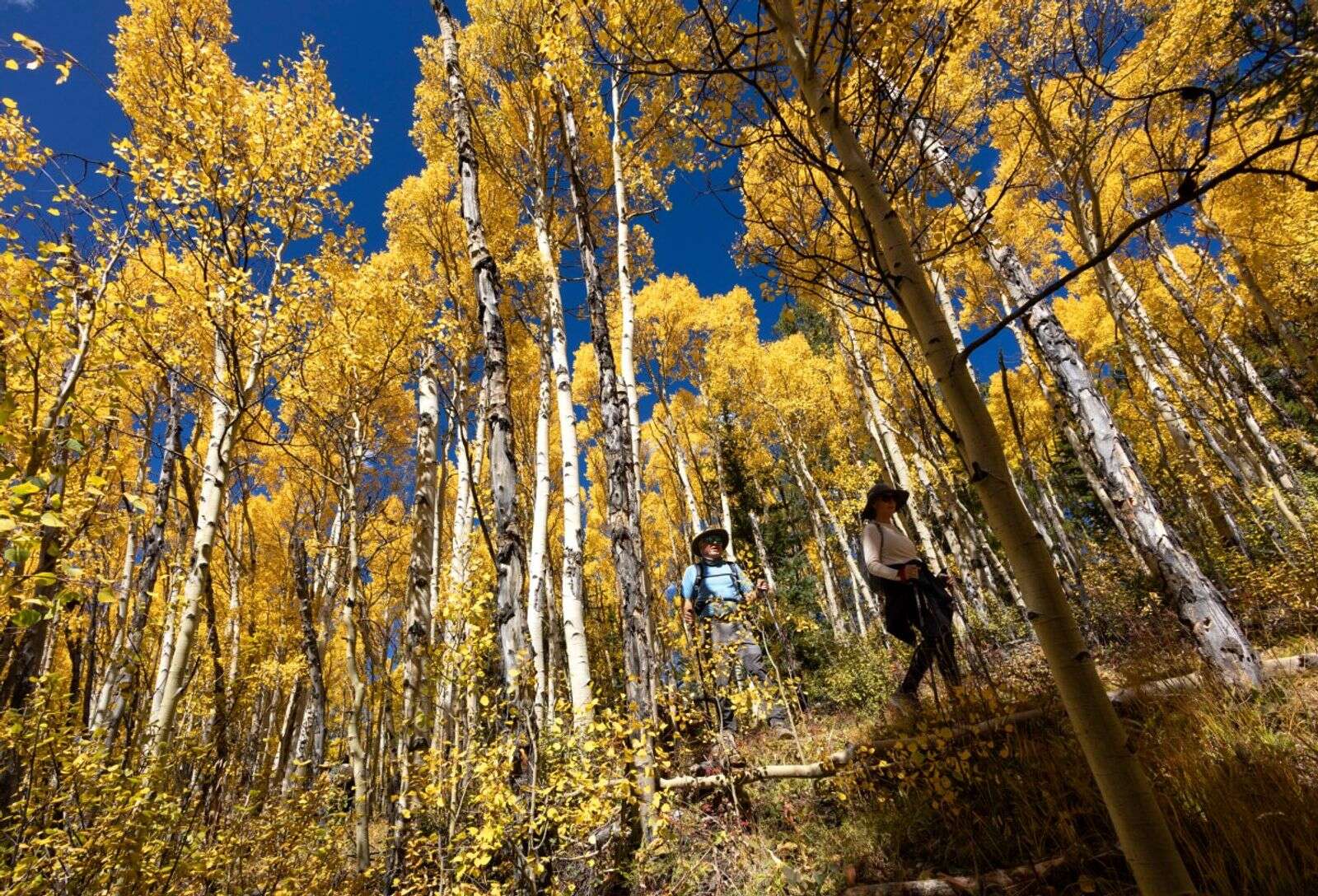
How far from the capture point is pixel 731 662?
453 cm

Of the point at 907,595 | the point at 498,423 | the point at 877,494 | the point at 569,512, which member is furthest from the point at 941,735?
the point at 569,512

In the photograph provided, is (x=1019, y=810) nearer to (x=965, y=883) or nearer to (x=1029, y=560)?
(x=965, y=883)

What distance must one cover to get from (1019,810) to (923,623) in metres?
1.06

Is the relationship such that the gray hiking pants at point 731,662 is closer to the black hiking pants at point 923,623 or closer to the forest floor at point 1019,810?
the forest floor at point 1019,810

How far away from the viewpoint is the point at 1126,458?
3.84 m

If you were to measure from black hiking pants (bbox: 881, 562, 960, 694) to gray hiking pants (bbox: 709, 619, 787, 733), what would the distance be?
1067mm

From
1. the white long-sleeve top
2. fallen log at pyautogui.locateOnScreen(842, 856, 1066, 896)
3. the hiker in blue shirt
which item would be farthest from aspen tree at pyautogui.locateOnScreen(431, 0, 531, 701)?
the white long-sleeve top

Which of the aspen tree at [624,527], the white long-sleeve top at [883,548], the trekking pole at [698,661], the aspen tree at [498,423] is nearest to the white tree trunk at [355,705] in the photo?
the aspen tree at [498,423]

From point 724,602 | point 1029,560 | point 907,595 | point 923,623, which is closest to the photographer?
point 1029,560

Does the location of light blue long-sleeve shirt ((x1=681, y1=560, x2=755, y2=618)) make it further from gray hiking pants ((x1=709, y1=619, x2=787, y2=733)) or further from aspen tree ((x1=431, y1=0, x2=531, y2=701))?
aspen tree ((x1=431, y1=0, x2=531, y2=701))

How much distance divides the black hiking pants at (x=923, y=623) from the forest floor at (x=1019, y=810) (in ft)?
0.77

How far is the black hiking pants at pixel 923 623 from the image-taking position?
126 inches

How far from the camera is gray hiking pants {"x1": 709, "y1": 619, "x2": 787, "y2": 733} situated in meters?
4.30

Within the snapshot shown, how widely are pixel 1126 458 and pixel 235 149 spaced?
321 inches
